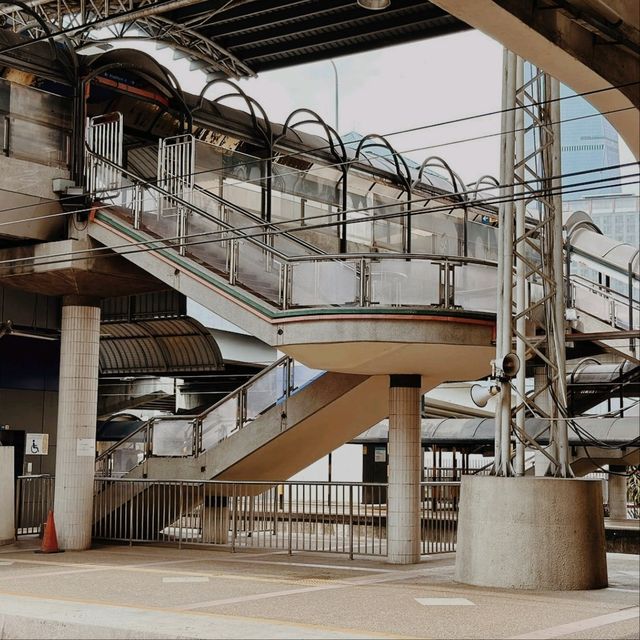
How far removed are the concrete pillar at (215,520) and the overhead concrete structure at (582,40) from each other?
13210 mm

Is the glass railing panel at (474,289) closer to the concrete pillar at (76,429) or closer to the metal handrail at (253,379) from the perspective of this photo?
the metal handrail at (253,379)

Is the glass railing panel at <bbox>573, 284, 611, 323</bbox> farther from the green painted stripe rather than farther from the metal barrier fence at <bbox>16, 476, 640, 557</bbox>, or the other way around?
the green painted stripe

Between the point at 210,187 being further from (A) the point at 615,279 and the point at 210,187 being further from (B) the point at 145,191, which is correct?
(A) the point at 615,279

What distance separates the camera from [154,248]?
2027 centimetres

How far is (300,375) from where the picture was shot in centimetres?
2155

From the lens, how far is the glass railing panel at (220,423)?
73.1 feet

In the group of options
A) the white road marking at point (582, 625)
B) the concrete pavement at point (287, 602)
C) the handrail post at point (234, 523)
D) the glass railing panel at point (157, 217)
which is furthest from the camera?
the handrail post at point (234, 523)

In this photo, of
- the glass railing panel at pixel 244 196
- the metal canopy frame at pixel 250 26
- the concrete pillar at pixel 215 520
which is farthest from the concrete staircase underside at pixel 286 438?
the metal canopy frame at pixel 250 26

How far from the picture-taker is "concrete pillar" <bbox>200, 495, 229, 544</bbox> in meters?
22.0

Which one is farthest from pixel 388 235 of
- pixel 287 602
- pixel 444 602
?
pixel 287 602

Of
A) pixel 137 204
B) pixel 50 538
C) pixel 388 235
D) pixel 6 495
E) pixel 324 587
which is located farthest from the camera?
pixel 388 235

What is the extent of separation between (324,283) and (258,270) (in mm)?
Answer: 1463

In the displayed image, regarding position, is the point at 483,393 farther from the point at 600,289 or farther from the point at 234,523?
the point at 600,289

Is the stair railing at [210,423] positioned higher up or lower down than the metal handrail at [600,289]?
lower down
